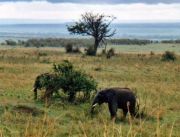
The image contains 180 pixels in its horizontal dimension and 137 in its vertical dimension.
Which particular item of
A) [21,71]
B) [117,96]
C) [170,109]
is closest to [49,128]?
[117,96]

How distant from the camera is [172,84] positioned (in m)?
27.5

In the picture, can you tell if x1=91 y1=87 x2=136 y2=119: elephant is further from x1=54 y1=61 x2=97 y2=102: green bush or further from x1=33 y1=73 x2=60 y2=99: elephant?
x1=33 y1=73 x2=60 y2=99: elephant

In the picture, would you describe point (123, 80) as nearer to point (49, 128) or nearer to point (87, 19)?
point (49, 128)

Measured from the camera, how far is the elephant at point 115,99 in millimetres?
15266

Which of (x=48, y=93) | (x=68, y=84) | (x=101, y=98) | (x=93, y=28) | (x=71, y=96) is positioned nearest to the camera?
(x=101, y=98)

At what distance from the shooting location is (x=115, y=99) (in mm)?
15398

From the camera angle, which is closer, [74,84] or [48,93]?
[48,93]

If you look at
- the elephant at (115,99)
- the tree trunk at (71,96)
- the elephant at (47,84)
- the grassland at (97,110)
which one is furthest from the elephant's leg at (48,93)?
the elephant at (115,99)

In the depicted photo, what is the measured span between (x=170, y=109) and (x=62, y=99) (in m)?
3.69

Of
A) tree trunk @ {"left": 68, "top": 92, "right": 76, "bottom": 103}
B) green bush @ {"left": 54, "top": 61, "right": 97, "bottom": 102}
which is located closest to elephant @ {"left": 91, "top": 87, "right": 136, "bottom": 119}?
green bush @ {"left": 54, "top": 61, "right": 97, "bottom": 102}

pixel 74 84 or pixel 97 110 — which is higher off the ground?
pixel 74 84

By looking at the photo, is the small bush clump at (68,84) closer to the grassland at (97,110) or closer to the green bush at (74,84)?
the green bush at (74,84)

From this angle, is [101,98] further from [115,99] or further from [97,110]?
[97,110]

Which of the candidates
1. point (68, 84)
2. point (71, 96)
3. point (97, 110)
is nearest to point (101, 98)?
point (97, 110)
